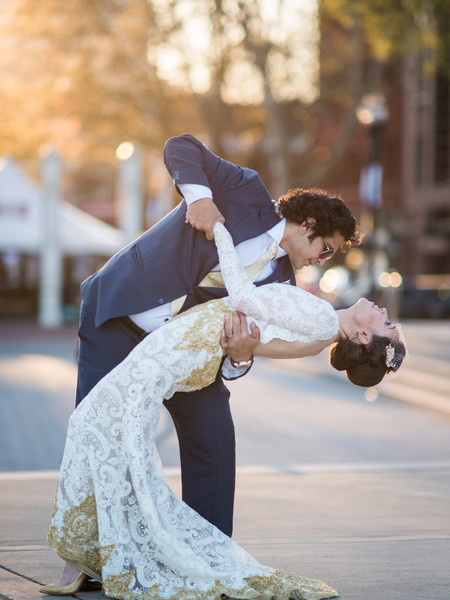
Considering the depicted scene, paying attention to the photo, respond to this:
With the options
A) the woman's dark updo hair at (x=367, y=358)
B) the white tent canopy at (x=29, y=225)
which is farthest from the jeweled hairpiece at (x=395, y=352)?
the white tent canopy at (x=29, y=225)

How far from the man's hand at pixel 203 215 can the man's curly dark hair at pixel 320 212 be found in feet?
1.11

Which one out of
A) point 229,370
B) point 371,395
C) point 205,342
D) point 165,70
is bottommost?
point 371,395

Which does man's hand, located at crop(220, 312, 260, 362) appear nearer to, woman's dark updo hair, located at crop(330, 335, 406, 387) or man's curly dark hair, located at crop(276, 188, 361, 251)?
woman's dark updo hair, located at crop(330, 335, 406, 387)

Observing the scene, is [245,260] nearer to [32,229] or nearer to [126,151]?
[126,151]

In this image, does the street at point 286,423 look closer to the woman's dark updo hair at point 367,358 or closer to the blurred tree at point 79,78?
the woman's dark updo hair at point 367,358

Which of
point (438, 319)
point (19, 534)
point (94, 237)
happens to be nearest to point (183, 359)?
point (19, 534)

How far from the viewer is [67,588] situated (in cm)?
397

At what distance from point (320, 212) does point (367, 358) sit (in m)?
0.60

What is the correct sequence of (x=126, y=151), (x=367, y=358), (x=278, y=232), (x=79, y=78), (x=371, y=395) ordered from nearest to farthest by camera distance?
1. (x=367, y=358)
2. (x=278, y=232)
3. (x=371, y=395)
4. (x=126, y=151)
5. (x=79, y=78)

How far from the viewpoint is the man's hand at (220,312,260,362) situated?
3859 mm

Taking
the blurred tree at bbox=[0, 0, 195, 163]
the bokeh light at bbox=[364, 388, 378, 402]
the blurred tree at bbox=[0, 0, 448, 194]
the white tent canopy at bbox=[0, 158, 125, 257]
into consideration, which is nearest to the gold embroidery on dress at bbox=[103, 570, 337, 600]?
the bokeh light at bbox=[364, 388, 378, 402]

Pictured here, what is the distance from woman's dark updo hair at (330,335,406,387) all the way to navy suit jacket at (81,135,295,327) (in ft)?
1.27

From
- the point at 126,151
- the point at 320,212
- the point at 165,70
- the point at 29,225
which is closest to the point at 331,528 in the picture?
the point at 320,212

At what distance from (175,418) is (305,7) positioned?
80.2 ft
